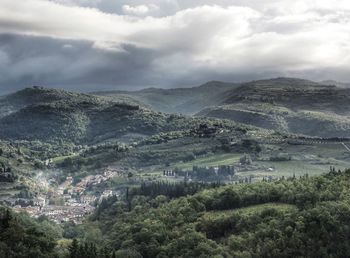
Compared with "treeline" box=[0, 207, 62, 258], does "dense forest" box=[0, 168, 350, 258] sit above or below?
below

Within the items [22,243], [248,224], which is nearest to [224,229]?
[248,224]

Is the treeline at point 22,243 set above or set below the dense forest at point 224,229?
above

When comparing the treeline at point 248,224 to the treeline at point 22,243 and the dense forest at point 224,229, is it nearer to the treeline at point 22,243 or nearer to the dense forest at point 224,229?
the dense forest at point 224,229

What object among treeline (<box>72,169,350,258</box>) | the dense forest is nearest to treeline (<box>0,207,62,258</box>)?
the dense forest

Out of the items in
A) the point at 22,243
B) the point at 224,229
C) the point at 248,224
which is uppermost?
the point at 22,243

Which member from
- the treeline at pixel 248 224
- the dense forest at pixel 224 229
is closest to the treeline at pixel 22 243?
the dense forest at pixel 224 229

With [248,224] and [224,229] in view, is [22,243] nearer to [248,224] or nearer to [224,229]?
[224,229]

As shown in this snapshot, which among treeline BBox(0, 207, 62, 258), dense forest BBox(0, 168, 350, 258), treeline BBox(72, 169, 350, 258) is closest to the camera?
treeline BBox(0, 207, 62, 258)

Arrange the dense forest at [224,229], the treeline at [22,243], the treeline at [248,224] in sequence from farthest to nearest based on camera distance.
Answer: the treeline at [248,224] < the dense forest at [224,229] < the treeline at [22,243]

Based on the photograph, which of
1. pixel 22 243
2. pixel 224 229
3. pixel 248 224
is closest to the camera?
pixel 22 243

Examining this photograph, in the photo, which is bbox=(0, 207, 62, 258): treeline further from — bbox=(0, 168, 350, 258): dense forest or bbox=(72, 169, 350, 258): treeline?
bbox=(72, 169, 350, 258): treeline
